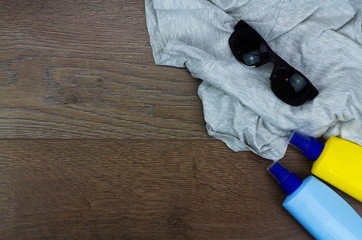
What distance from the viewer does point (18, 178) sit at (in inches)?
20.4

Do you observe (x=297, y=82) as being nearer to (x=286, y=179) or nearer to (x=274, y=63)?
(x=274, y=63)

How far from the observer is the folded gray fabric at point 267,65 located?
0.53m

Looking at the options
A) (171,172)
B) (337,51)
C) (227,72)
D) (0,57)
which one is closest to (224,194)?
(171,172)

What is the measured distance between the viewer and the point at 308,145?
52cm

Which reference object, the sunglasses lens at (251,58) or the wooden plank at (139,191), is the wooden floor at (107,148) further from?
the sunglasses lens at (251,58)

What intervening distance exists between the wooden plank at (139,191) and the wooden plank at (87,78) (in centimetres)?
3

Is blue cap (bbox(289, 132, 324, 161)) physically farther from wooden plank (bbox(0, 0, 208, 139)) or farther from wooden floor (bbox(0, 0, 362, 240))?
wooden plank (bbox(0, 0, 208, 139))

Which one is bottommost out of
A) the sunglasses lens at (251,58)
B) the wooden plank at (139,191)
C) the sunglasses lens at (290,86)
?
the wooden plank at (139,191)

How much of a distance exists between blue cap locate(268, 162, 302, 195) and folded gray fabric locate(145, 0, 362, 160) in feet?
0.09

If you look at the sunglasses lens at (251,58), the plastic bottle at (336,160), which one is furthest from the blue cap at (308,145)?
the sunglasses lens at (251,58)

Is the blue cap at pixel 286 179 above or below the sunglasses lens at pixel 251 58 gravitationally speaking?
below

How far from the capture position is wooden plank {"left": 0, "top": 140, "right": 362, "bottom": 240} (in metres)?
0.51

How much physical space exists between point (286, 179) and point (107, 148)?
315 mm

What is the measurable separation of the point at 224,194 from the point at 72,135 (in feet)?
0.95
